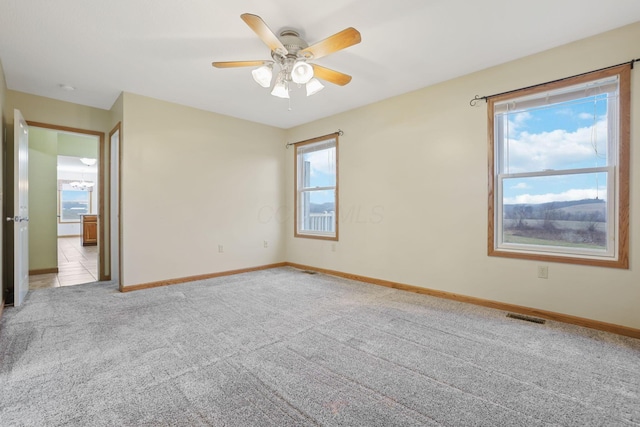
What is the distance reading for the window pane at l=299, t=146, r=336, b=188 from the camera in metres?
5.01

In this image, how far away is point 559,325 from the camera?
2.69 metres

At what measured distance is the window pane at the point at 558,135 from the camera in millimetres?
2691

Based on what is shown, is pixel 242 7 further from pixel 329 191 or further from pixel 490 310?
pixel 490 310

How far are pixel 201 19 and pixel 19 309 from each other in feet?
11.3

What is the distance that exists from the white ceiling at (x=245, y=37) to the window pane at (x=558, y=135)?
59cm

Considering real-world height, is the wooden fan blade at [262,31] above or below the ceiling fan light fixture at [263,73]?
above

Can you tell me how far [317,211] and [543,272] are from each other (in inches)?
132

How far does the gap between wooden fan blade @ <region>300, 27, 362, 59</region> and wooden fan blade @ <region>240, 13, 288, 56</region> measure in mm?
195

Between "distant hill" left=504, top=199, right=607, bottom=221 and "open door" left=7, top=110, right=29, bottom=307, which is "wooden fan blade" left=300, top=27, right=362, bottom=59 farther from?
"open door" left=7, top=110, right=29, bottom=307

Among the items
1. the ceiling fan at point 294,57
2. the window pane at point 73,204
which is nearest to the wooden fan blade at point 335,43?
the ceiling fan at point 294,57

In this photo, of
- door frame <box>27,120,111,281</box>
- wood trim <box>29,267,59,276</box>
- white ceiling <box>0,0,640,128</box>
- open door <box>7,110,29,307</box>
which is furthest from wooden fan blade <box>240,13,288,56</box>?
wood trim <box>29,267,59,276</box>

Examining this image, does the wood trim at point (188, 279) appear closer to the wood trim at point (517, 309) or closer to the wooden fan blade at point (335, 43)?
Result: the wood trim at point (517, 309)

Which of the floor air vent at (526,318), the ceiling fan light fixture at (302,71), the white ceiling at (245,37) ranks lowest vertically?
the floor air vent at (526,318)

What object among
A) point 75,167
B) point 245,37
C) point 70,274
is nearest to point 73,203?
point 75,167
